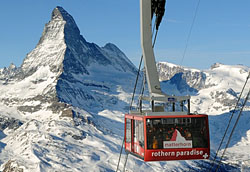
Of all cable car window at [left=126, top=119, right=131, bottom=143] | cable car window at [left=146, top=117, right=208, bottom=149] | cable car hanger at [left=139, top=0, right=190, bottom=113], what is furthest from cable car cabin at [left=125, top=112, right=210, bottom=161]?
cable car window at [left=126, top=119, right=131, bottom=143]

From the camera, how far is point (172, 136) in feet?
83.8

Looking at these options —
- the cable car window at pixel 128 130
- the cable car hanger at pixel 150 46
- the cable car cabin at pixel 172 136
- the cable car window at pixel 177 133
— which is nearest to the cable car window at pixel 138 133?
the cable car cabin at pixel 172 136

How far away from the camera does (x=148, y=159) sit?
25.0 m

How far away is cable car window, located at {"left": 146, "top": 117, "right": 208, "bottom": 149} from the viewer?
25.3 m

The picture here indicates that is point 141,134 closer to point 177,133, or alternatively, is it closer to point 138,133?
point 138,133

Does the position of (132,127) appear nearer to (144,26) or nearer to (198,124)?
(198,124)

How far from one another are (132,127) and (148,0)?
8.95m

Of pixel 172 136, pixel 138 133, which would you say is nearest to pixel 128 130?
pixel 138 133

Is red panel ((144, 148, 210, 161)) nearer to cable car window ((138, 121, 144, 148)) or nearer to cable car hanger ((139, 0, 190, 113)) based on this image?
cable car window ((138, 121, 144, 148))

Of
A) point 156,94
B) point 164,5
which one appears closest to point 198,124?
point 156,94

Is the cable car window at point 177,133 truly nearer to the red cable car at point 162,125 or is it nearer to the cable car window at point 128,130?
the red cable car at point 162,125

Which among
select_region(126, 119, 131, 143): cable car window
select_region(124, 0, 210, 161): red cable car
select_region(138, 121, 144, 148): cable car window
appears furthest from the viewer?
select_region(126, 119, 131, 143): cable car window

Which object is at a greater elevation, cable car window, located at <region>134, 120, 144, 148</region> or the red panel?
cable car window, located at <region>134, 120, 144, 148</region>

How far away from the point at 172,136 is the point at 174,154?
1117mm
